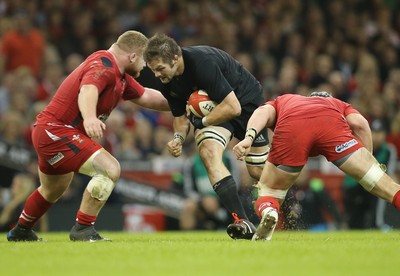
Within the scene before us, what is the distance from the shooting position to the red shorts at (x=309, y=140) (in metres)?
9.02

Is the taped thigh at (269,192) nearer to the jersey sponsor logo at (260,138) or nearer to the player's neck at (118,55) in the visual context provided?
the jersey sponsor logo at (260,138)

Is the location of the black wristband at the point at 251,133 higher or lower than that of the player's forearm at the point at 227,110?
higher

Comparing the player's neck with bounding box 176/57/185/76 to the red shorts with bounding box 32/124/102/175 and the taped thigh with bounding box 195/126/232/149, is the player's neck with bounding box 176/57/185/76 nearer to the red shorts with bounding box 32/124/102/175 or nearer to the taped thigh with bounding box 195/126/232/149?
the taped thigh with bounding box 195/126/232/149

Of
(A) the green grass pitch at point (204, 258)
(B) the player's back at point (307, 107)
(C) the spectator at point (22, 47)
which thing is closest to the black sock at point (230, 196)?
(A) the green grass pitch at point (204, 258)

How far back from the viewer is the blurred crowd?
16578 millimetres

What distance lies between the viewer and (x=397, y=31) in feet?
71.4

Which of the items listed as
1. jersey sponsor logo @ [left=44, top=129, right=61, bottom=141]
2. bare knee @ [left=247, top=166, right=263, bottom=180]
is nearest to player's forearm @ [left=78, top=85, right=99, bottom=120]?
jersey sponsor logo @ [left=44, top=129, right=61, bottom=141]

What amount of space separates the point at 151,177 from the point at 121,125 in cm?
152

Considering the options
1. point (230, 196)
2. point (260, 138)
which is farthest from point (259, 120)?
point (260, 138)

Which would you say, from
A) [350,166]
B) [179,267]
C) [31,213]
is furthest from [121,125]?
[179,267]

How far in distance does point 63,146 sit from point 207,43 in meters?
9.99

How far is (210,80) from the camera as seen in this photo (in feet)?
31.7

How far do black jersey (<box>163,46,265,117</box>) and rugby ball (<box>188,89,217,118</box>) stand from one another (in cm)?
8

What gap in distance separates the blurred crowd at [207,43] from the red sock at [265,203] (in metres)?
6.94
